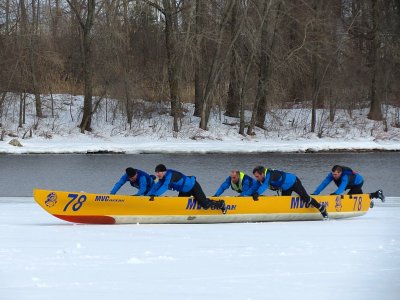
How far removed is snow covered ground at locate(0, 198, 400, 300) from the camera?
1029cm

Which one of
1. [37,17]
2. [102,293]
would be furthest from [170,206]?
[37,17]

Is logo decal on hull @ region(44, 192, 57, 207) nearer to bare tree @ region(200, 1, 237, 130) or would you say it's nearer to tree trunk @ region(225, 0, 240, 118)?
bare tree @ region(200, 1, 237, 130)

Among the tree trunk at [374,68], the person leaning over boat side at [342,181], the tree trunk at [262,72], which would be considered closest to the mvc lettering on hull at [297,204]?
the person leaning over boat side at [342,181]

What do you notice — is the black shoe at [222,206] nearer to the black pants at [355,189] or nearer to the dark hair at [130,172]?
the dark hair at [130,172]

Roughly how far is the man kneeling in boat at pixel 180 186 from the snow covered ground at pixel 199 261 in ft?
2.26

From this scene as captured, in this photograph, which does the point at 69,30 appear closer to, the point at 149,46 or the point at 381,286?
the point at 149,46

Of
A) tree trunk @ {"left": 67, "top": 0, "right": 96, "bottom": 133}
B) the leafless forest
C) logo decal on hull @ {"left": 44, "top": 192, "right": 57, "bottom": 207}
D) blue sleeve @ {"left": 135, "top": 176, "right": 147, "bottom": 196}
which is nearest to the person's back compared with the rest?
blue sleeve @ {"left": 135, "top": 176, "right": 147, "bottom": 196}

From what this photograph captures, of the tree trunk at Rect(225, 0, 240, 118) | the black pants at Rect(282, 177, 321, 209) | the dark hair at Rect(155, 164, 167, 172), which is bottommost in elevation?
the black pants at Rect(282, 177, 321, 209)

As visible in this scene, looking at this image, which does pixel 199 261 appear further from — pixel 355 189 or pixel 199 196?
pixel 355 189

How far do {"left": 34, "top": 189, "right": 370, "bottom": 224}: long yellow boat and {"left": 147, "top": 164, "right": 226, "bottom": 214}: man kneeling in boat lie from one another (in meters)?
0.14

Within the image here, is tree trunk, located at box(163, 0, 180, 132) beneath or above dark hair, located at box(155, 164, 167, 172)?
above

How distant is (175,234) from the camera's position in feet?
51.3

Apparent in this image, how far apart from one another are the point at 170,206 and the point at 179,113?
27.3 metres

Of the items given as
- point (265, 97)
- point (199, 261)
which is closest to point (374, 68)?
point (265, 97)
